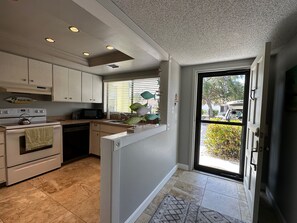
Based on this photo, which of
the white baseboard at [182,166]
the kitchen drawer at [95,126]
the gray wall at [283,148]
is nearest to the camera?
the gray wall at [283,148]

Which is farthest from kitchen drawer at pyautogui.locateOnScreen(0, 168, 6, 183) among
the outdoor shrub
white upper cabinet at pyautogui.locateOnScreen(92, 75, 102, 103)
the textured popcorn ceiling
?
the outdoor shrub

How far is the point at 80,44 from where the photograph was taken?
2.22 m

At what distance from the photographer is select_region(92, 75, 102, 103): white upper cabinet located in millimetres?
3779

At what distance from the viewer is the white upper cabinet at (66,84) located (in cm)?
293

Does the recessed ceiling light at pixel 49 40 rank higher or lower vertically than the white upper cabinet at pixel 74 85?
higher

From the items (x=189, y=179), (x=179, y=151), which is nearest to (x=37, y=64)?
(x=179, y=151)

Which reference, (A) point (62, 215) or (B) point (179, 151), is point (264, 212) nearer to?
(B) point (179, 151)

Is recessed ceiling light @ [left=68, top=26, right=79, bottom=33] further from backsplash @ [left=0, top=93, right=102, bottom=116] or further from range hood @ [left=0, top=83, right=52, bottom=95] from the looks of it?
backsplash @ [left=0, top=93, right=102, bottom=116]

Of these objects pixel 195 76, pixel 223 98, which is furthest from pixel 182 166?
pixel 195 76

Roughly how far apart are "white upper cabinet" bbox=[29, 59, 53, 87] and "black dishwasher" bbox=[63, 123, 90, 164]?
935 mm

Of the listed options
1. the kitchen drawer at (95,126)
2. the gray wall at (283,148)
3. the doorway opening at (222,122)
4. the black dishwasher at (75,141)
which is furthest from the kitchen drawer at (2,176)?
the gray wall at (283,148)

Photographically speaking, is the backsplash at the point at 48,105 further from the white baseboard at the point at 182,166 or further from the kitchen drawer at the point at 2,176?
the white baseboard at the point at 182,166

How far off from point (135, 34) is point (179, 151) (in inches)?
92.5

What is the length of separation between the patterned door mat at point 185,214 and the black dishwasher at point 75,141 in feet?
7.37
